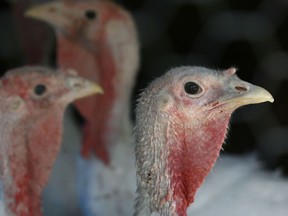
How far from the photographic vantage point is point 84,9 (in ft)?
6.32

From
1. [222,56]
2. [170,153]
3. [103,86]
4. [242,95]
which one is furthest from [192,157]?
[222,56]

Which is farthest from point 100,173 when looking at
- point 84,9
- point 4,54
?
point 4,54

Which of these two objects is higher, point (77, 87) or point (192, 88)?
point (192, 88)

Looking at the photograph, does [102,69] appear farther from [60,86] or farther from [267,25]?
[267,25]

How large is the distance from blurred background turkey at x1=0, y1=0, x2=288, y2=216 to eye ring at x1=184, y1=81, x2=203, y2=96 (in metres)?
0.69

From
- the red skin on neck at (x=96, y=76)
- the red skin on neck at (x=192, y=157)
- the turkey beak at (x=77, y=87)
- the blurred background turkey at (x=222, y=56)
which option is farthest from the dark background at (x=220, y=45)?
the red skin on neck at (x=192, y=157)

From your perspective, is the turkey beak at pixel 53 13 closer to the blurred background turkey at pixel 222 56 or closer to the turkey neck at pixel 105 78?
the turkey neck at pixel 105 78

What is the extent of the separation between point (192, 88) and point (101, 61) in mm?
639

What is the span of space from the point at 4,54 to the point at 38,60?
0.44 m

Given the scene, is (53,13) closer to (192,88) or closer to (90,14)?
(90,14)

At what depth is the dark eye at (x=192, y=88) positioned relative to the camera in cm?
131

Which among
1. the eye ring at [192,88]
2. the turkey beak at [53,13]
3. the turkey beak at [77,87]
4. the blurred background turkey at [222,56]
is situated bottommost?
the blurred background turkey at [222,56]

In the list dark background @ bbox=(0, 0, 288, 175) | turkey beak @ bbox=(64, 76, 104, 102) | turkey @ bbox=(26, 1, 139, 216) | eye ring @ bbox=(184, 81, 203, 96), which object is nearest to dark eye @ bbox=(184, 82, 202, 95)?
eye ring @ bbox=(184, 81, 203, 96)

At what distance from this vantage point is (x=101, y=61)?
6.27 ft
